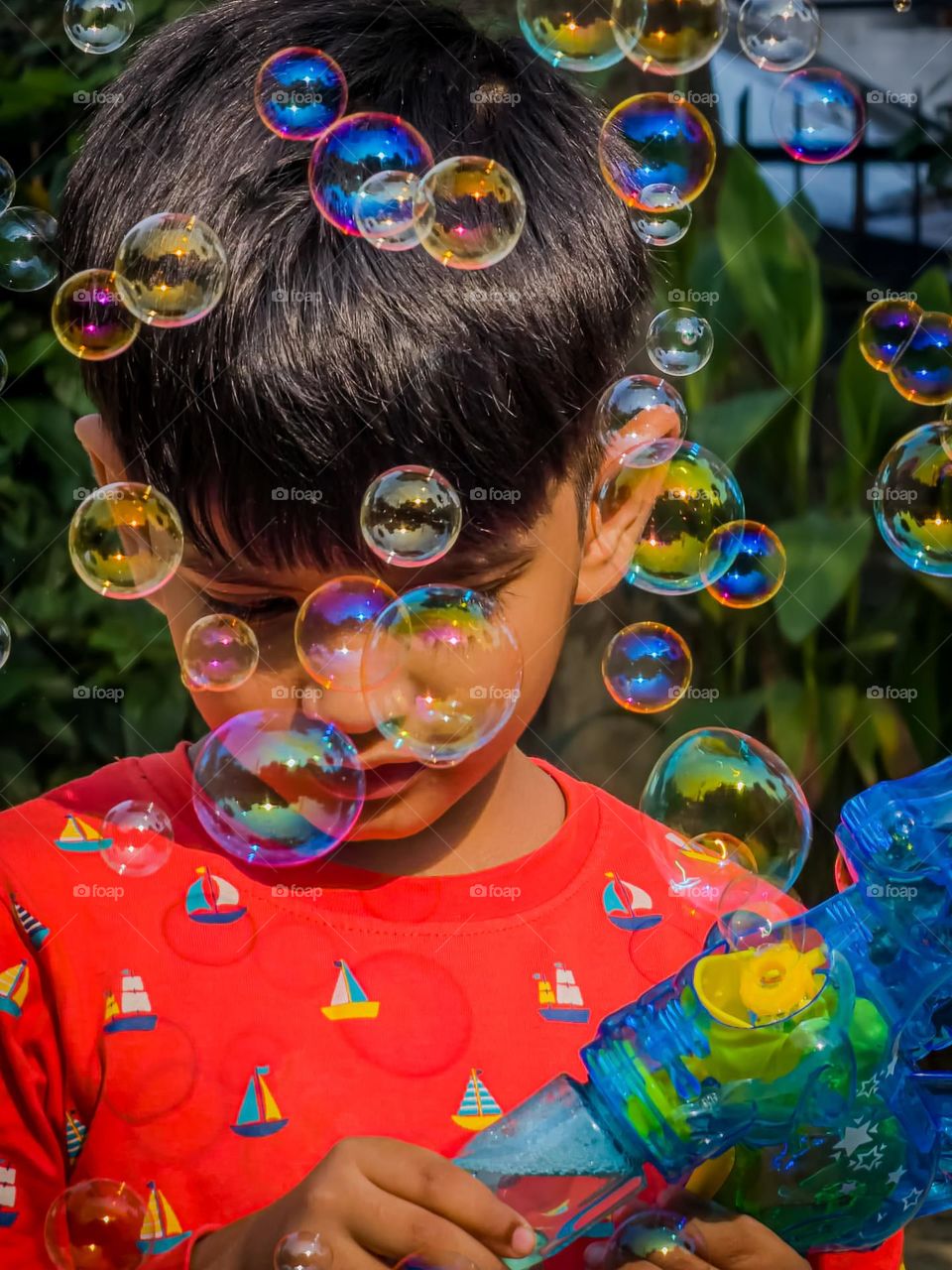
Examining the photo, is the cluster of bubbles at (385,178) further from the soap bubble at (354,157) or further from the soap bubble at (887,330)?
the soap bubble at (887,330)

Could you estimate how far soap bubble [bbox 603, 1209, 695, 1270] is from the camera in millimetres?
853

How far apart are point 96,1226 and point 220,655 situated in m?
0.37

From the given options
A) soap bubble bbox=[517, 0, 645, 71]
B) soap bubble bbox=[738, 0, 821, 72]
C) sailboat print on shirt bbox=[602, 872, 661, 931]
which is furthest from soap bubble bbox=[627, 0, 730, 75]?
sailboat print on shirt bbox=[602, 872, 661, 931]

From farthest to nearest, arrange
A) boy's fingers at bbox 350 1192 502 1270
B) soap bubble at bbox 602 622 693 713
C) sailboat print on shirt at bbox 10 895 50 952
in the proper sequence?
soap bubble at bbox 602 622 693 713 < sailboat print on shirt at bbox 10 895 50 952 < boy's fingers at bbox 350 1192 502 1270

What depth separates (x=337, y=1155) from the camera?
0.84 meters

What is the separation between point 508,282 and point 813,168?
179 cm

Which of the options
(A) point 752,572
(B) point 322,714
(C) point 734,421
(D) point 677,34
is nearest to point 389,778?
(B) point 322,714

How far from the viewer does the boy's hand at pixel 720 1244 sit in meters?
0.86

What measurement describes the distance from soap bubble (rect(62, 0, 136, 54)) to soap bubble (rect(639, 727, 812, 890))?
90cm

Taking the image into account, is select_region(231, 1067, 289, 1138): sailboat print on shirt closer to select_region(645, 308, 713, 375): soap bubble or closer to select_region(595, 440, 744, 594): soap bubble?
select_region(595, 440, 744, 594): soap bubble

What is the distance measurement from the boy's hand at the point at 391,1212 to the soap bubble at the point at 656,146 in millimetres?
771

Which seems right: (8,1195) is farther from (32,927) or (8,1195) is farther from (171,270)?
(171,270)

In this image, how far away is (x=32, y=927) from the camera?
3.40 feet

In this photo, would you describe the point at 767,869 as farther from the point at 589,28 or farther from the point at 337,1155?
the point at 589,28
